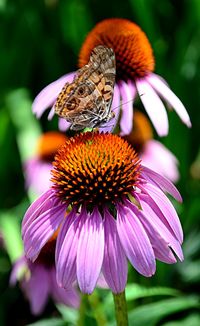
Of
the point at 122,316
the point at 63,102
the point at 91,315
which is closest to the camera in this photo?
the point at 122,316

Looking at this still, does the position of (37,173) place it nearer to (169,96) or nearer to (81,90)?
(169,96)

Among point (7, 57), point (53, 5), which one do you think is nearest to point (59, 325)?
point (7, 57)

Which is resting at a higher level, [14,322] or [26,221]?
[26,221]

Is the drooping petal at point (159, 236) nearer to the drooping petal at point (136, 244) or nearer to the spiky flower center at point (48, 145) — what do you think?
the drooping petal at point (136, 244)

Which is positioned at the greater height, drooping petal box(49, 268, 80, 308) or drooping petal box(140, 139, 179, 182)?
drooping petal box(49, 268, 80, 308)

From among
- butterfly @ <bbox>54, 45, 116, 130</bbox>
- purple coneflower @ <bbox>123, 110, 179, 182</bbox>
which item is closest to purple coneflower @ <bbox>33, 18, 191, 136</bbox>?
butterfly @ <bbox>54, 45, 116, 130</bbox>

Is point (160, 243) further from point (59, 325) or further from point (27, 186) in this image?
point (27, 186)

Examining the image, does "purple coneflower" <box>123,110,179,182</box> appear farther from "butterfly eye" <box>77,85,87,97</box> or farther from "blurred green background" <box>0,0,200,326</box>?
"butterfly eye" <box>77,85,87,97</box>
